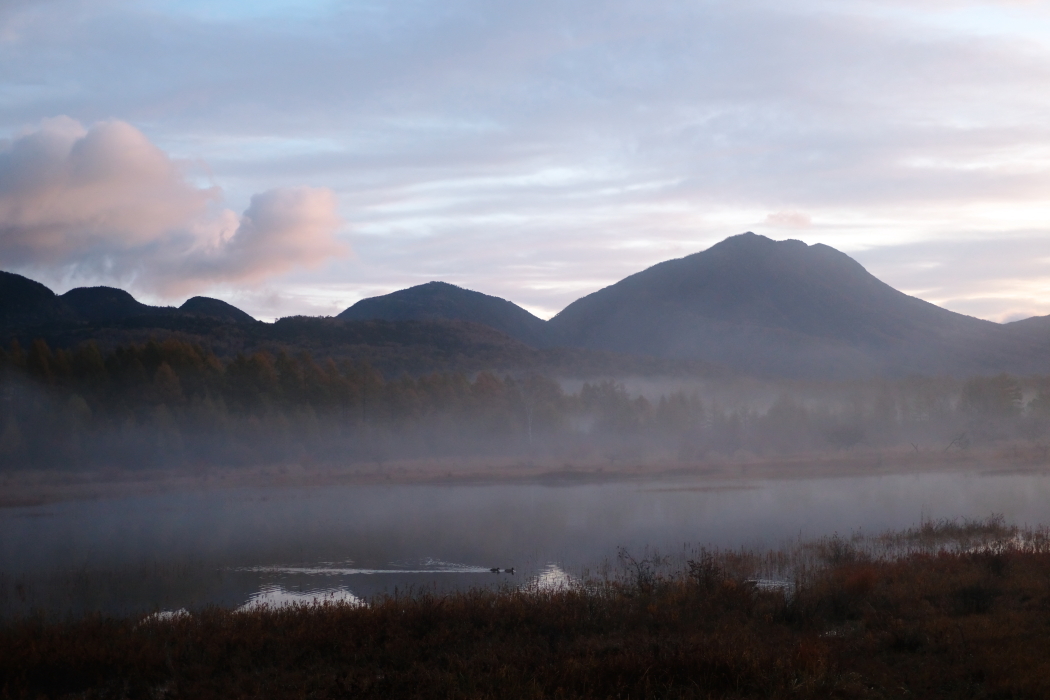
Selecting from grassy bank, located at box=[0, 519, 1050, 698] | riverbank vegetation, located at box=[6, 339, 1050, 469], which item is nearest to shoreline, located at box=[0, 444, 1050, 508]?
riverbank vegetation, located at box=[6, 339, 1050, 469]

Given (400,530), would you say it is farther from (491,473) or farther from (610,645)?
(491,473)

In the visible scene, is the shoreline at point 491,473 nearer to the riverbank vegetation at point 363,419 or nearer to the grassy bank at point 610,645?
the riverbank vegetation at point 363,419

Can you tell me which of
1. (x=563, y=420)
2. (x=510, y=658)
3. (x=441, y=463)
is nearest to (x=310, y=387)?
(x=441, y=463)

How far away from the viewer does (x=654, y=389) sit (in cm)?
13812

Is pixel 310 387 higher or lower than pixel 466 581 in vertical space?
higher

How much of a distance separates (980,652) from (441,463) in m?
58.2

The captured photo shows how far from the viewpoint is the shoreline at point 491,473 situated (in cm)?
5200

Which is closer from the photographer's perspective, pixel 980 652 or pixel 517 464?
pixel 980 652

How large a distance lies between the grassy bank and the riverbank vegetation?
49.5m

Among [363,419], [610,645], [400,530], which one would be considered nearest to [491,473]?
[363,419]

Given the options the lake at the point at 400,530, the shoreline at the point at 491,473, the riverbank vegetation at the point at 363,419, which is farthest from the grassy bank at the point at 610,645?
the riverbank vegetation at the point at 363,419

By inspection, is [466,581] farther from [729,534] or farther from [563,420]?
[563,420]

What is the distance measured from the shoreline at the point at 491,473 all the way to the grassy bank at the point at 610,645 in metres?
34.2

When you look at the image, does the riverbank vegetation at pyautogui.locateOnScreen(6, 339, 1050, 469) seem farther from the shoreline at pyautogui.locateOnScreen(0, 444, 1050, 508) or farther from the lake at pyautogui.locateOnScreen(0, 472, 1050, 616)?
the lake at pyautogui.locateOnScreen(0, 472, 1050, 616)
